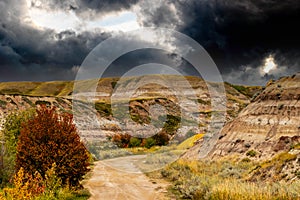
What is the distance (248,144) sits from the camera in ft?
88.8

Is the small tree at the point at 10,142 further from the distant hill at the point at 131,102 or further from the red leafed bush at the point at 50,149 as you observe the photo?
the distant hill at the point at 131,102

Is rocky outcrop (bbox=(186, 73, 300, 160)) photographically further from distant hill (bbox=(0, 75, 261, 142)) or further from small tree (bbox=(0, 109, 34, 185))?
distant hill (bbox=(0, 75, 261, 142))

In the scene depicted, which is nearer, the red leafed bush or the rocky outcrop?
the red leafed bush

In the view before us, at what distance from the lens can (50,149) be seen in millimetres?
15766

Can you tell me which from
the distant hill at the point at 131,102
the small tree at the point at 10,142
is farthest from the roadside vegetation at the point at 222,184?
the distant hill at the point at 131,102

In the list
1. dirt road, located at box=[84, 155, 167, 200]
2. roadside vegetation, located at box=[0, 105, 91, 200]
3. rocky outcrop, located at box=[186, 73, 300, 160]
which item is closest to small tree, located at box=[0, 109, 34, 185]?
roadside vegetation, located at box=[0, 105, 91, 200]

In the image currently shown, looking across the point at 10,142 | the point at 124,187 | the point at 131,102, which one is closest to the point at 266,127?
the point at 124,187

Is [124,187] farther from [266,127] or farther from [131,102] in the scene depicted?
[131,102]

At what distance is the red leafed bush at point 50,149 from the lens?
15609 mm

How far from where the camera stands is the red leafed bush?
15.6m

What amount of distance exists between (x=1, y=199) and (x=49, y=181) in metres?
3.34

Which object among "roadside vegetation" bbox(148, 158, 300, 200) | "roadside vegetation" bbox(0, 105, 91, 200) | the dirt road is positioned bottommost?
the dirt road

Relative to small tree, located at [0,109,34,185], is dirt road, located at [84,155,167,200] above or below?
below

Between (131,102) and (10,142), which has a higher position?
(131,102)
